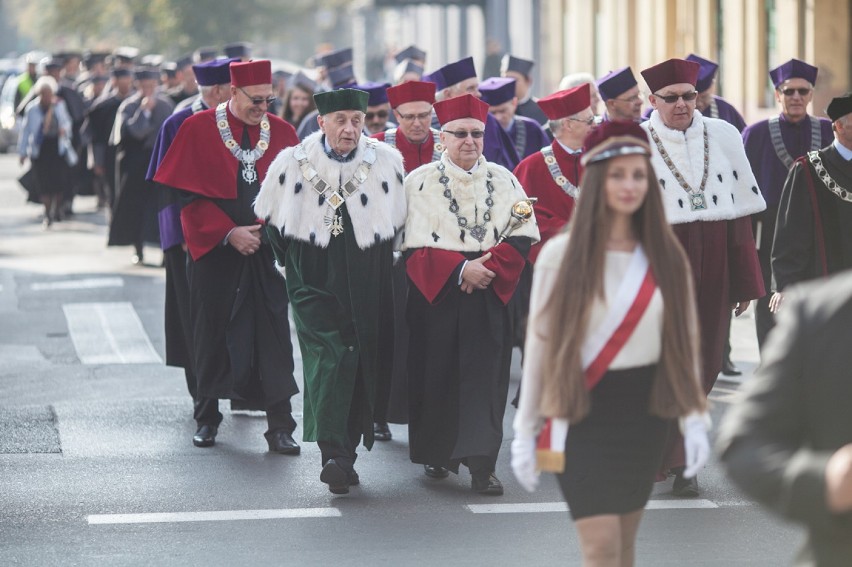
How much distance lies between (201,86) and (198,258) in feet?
4.65

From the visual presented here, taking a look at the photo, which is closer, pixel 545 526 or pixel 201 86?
pixel 545 526

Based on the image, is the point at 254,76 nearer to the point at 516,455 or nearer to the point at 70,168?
the point at 516,455

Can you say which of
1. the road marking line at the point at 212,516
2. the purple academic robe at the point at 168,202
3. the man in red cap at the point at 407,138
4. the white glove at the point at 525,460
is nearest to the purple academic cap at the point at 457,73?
the man in red cap at the point at 407,138

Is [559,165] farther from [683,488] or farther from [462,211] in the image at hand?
[683,488]

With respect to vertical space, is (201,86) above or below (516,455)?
above

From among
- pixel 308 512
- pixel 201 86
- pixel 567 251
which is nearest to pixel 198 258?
pixel 201 86

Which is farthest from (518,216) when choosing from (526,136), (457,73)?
(457,73)

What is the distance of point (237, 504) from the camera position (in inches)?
315

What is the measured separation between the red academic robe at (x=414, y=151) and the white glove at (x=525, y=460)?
5.09m

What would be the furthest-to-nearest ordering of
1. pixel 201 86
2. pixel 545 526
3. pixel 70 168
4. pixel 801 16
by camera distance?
pixel 70 168 < pixel 801 16 < pixel 201 86 < pixel 545 526

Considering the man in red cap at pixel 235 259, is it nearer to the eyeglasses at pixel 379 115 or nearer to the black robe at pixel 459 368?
the black robe at pixel 459 368

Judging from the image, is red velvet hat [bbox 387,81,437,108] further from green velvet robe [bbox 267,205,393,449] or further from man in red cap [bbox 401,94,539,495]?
green velvet robe [bbox 267,205,393,449]

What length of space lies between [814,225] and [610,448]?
4.02 m

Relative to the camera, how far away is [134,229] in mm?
18797
